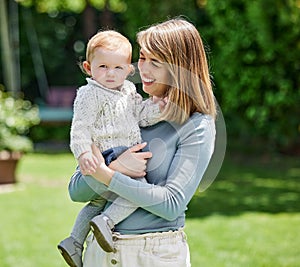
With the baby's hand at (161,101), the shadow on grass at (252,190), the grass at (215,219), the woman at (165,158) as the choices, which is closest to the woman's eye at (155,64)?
the woman at (165,158)

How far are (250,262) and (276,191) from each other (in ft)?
12.8

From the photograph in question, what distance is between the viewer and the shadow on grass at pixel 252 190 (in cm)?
852

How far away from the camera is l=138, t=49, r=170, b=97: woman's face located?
7.83 feet

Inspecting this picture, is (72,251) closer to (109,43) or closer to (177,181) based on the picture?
(177,181)

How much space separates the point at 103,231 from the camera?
7.70ft

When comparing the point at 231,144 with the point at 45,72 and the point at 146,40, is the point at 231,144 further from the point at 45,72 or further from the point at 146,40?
the point at 146,40

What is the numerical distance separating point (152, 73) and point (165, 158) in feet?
0.85

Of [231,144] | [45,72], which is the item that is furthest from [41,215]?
[45,72]

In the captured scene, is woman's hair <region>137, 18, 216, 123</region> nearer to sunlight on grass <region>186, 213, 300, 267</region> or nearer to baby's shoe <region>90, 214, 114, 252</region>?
baby's shoe <region>90, 214, 114, 252</region>

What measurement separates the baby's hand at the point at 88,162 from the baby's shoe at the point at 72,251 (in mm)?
308

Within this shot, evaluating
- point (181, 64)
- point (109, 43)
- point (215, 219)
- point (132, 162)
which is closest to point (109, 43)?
point (109, 43)

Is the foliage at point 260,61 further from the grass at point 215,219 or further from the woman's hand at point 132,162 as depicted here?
the woman's hand at point 132,162

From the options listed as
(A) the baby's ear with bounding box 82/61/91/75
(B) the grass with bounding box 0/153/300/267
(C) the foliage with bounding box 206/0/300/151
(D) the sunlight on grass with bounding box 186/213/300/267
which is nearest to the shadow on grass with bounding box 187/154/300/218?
(B) the grass with bounding box 0/153/300/267

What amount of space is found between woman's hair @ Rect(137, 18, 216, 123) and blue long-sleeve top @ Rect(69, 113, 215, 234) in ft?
0.16
